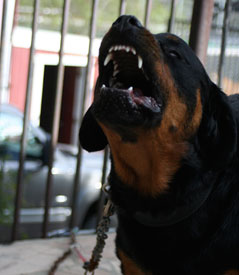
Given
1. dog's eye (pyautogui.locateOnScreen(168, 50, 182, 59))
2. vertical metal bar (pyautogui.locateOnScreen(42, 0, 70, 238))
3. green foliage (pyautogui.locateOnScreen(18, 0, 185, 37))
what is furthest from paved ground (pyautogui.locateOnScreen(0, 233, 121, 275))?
green foliage (pyautogui.locateOnScreen(18, 0, 185, 37))

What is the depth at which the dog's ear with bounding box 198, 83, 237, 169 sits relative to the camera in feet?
7.52

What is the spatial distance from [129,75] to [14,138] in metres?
3.21

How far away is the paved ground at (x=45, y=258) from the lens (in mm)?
3191

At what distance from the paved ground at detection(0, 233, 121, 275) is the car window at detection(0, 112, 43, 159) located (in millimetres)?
1626

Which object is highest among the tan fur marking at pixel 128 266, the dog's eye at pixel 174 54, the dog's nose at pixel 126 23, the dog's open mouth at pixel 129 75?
the dog's nose at pixel 126 23

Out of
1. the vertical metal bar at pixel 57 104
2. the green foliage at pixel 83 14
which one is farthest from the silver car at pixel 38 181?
the green foliage at pixel 83 14

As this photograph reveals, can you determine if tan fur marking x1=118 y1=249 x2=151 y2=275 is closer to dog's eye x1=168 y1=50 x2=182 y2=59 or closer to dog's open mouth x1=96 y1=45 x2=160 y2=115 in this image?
dog's open mouth x1=96 y1=45 x2=160 y2=115

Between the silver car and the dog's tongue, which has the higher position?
the dog's tongue

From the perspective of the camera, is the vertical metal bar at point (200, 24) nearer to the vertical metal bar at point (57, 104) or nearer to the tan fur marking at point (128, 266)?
the vertical metal bar at point (57, 104)

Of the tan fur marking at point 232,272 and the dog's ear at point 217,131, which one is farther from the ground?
the dog's ear at point 217,131

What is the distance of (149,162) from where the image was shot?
2.35 metres

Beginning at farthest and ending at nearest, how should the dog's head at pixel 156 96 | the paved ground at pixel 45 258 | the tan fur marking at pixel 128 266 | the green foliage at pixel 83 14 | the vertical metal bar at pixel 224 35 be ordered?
the green foliage at pixel 83 14 → the vertical metal bar at pixel 224 35 → the paved ground at pixel 45 258 → the tan fur marking at pixel 128 266 → the dog's head at pixel 156 96

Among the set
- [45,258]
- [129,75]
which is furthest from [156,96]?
[45,258]

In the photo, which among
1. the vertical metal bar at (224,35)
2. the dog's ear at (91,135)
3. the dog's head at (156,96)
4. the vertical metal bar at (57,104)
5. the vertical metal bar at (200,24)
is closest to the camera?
the dog's head at (156,96)
